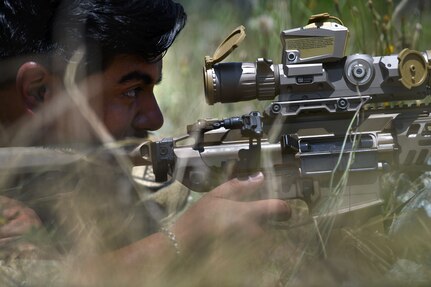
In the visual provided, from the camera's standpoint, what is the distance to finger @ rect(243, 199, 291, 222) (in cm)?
257

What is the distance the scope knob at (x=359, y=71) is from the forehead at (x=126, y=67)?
675 mm

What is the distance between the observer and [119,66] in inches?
109

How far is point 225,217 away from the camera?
2.57 metres

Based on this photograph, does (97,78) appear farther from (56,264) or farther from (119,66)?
(56,264)

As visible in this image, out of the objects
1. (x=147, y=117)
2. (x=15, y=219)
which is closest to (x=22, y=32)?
(x=147, y=117)

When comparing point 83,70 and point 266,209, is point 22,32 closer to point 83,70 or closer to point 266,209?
point 83,70

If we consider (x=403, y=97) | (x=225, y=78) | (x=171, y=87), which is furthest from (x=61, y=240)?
(x=171, y=87)

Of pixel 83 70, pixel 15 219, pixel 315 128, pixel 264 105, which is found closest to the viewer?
pixel 15 219

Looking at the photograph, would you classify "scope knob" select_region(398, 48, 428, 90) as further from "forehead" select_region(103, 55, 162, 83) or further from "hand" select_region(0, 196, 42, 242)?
"hand" select_region(0, 196, 42, 242)

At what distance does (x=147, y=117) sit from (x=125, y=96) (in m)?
0.10

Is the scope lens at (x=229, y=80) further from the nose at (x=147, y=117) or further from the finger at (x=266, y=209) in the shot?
the finger at (x=266, y=209)

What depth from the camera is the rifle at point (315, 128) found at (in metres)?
2.60

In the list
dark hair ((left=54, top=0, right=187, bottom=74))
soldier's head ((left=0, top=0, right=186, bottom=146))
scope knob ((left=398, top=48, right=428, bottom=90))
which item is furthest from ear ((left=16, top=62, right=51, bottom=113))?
scope knob ((left=398, top=48, right=428, bottom=90))

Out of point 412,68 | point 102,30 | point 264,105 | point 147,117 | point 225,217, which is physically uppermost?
point 102,30
